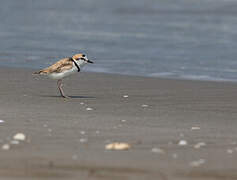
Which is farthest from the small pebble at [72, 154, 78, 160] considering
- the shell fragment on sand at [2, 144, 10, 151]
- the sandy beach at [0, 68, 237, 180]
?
the shell fragment on sand at [2, 144, 10, 151]

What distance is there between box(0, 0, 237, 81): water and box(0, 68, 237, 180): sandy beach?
195 cm

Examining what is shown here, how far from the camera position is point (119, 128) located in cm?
689

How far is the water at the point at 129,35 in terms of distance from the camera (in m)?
13.4

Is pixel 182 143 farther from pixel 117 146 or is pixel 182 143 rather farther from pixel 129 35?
pixel 129 35

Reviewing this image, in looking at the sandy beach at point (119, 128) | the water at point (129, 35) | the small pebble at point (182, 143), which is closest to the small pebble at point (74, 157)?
the sandy beach at point (119, 128)

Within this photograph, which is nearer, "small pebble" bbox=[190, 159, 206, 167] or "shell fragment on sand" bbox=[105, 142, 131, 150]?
"small pebble" bbox=[190, 159, 206, 167]

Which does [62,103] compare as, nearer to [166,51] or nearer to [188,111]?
[188,111]

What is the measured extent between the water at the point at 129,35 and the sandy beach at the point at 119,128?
76.8 inches

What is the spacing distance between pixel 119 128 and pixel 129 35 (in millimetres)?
11172

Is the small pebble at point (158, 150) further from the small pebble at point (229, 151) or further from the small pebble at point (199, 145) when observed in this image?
the small pebble at point (229, 151)

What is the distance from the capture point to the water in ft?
44.0

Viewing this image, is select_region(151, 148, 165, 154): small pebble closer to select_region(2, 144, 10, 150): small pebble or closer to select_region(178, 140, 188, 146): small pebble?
select_region(178, 140, 188, 146): small pebble

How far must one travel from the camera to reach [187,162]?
5293mm

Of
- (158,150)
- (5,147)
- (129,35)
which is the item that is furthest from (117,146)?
(129,35)
